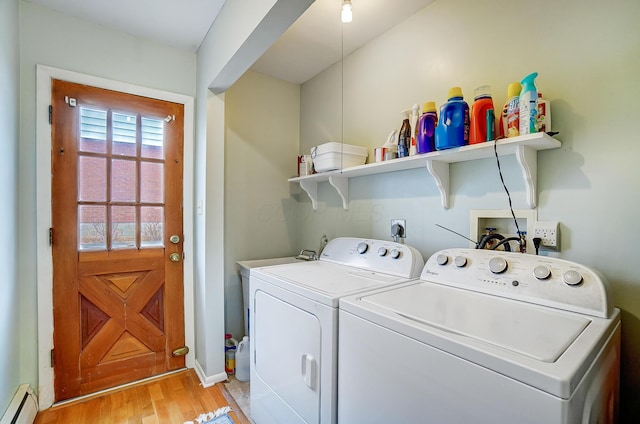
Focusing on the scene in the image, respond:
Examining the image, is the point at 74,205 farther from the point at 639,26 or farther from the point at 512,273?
the point at 639,26

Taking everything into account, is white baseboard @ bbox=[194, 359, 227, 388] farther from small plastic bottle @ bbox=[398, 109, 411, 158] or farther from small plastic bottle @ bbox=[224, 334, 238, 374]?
small plastic bottle @ bbox=[398, 109, 411, 158]

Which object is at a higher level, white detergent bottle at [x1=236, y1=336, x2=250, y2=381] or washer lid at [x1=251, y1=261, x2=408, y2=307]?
washer lid at [x1=251, y1=261, x2=408, y2=307]

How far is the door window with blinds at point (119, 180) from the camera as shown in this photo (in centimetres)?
192

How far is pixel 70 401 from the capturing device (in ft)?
6.09

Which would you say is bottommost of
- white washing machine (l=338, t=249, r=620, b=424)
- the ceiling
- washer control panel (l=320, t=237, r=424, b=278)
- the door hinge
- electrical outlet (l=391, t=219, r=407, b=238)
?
white washing machine (l=338, t=249, r=620, b=424)

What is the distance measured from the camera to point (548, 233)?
48.1 inches

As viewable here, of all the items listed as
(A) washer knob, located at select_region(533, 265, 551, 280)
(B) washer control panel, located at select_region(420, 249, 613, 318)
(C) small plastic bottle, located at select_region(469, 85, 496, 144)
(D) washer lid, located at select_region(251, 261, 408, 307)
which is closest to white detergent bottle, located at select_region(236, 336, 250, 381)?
(D) washer lid, located at select_region(251, 261, 408, 307)

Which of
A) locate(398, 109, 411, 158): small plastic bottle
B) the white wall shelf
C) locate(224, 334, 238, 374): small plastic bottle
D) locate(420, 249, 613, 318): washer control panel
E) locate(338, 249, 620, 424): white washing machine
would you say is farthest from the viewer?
locate(224, 334, 238, 374): small plastic bottle

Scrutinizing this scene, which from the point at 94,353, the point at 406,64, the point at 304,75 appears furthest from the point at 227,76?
the point at 94,353

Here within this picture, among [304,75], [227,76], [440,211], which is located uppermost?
[304,75]

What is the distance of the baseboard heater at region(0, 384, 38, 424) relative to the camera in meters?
1.49

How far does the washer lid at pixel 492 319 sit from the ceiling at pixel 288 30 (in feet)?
5.41

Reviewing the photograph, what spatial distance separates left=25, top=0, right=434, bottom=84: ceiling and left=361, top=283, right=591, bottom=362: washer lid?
165cm

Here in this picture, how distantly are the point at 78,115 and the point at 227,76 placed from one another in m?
1.01
